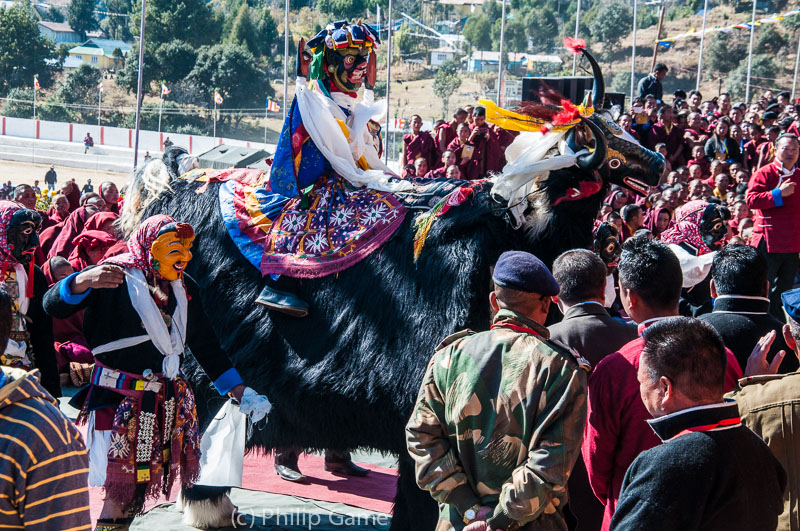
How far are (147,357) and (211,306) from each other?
1.37m

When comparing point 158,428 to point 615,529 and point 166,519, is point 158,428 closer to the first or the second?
point 166,519

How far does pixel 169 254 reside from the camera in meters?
4.22

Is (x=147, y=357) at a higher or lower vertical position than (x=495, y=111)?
lower

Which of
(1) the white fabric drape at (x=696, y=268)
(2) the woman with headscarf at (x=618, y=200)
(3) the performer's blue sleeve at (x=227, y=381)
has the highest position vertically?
(2) the woman with headscarf at (x=618, y=200)

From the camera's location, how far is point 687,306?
7.41 m

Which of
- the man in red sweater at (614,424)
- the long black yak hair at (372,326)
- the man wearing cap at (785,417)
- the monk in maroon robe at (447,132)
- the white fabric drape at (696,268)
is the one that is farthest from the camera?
the monk in maroon robe at (447,132)

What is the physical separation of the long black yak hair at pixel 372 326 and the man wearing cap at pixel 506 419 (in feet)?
5.03

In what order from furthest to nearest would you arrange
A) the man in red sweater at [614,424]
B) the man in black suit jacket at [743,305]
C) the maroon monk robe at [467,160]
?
the maroon monk robe at [467,160] → the man in black suit jacket at [743,305] → the man in red sweater at [614,424]

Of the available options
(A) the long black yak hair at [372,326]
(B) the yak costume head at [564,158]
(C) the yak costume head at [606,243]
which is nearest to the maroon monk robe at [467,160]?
(C) the yak costume head at [606,243]

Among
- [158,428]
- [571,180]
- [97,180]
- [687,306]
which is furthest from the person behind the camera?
[97,180]

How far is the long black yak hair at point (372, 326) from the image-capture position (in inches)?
184

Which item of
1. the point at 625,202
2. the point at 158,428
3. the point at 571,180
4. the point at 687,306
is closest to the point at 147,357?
the point at 158,428

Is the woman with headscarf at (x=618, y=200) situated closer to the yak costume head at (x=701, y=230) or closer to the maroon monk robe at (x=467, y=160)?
the yak costume head at (x=701, y=230)

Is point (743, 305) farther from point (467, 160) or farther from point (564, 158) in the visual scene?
point (467, 160)
